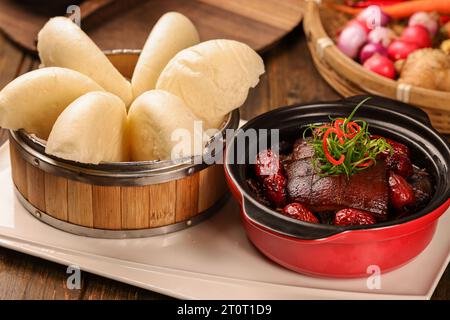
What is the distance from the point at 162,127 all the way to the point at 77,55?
0.30 metres

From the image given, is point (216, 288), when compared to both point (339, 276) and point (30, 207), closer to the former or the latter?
point (339, 276)

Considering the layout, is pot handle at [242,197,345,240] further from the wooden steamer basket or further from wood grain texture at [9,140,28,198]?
wood grain texture at [9,140,28,198]

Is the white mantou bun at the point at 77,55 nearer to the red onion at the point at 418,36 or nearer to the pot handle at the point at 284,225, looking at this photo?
the pot handle at the point at 284,225

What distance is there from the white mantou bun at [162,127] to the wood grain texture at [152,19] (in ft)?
2.79

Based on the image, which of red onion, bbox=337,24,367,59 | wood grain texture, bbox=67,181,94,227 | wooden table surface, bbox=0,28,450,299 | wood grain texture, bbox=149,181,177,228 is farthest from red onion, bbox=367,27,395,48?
wood grain texture, bbox=67,181,94,227

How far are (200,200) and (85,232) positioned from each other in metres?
0.25

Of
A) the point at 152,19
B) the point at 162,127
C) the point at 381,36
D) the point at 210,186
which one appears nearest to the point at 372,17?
the point at 381,36

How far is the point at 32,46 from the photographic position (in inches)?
91.7

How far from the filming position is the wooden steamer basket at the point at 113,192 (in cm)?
154

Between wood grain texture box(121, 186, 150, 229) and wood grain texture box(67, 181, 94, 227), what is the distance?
68 mm

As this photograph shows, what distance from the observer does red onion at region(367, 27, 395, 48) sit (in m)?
2.33

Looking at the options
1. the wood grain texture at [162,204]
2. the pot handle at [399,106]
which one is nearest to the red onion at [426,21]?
the pot handle at [399,106]

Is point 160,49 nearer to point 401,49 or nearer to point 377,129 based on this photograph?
point 377,129

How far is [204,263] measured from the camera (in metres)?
1.58
